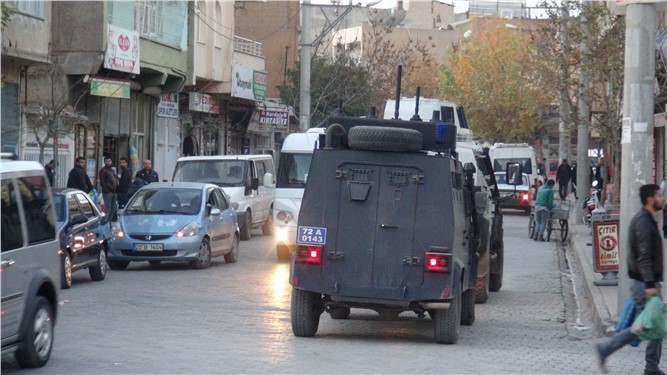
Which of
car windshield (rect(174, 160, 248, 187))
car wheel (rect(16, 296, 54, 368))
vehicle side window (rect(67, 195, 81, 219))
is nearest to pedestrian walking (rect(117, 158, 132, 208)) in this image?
car windshield (rect(174, 160, 248, 187))

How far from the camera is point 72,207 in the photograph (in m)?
18.1

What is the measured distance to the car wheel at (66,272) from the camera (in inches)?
680

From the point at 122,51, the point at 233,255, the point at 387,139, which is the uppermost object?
the point at 122,51

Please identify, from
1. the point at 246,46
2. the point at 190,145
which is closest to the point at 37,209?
the point at 190,145

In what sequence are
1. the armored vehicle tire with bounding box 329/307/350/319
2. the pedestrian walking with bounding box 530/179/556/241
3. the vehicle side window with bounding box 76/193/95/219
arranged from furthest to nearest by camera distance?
the pedestrian walking with bounding box 530/179/556/241 → the vehicle side window with bounding box 76/193/95/219 → the armored vehicle tire with bounding box 329/307/350/319

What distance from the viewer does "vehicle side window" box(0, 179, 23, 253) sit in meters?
9.73

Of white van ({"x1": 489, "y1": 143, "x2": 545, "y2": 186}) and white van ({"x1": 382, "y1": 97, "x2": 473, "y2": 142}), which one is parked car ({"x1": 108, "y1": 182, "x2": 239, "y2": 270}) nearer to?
white van ({"x1": 382, "y1": 97, "x2": 473, "y2": 142})

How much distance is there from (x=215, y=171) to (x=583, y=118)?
1068cm

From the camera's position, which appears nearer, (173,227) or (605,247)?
(605,247)

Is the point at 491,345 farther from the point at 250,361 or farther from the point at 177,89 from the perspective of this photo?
the point at 177,89

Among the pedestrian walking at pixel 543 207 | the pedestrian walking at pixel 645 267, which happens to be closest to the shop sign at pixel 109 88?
the pedestrian walking at pixel 543 207

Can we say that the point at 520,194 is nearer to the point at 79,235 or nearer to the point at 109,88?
the point at 109,88

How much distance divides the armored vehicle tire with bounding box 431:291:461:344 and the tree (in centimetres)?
5312

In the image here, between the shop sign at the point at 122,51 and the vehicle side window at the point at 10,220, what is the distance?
21073 millimetres
